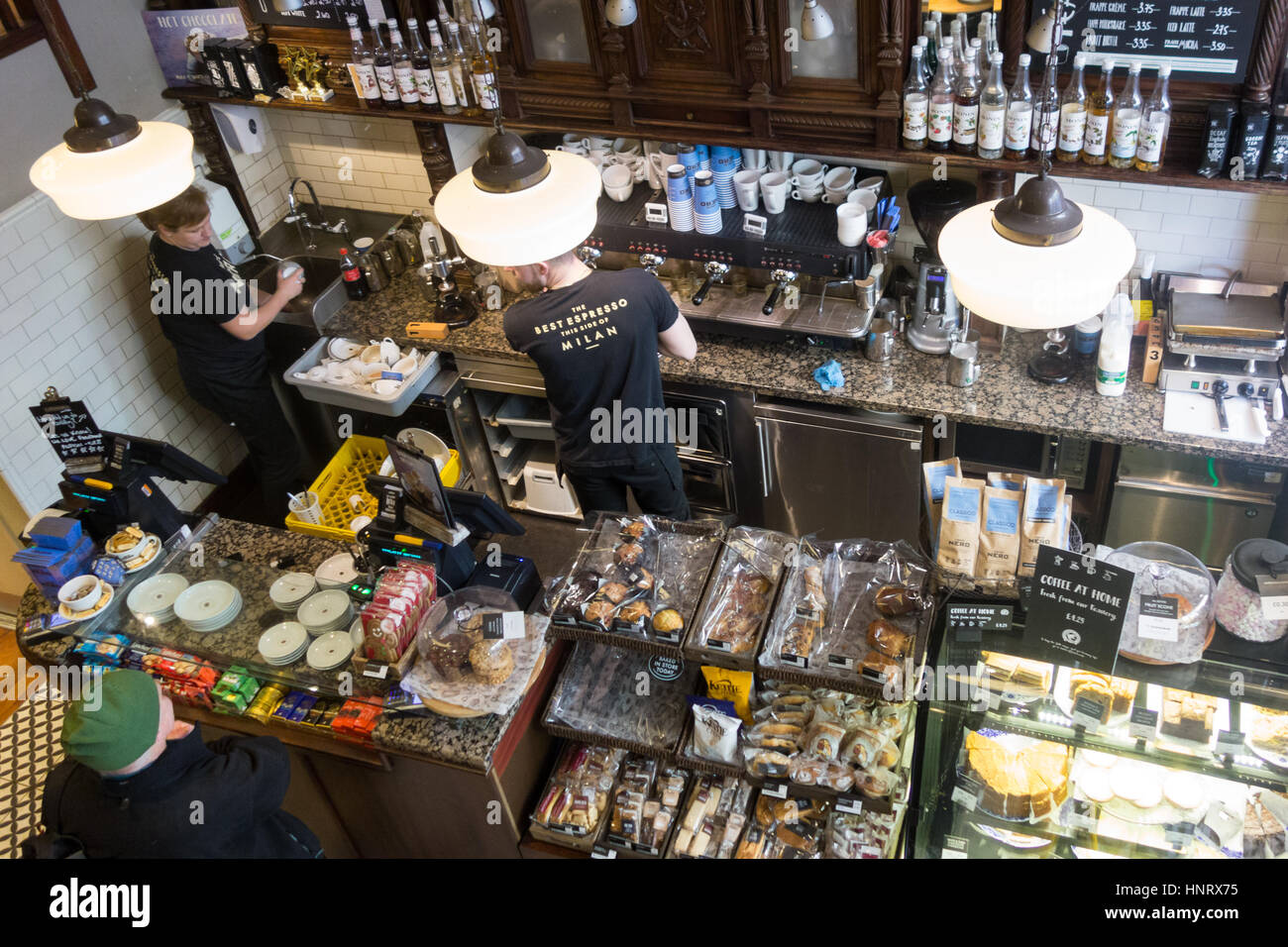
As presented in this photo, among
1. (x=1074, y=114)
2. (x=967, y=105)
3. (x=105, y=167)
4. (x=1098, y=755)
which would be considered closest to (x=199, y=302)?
(x=105, y=167)

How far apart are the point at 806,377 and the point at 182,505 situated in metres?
3.48

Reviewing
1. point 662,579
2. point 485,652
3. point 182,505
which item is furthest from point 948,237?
point 182,505

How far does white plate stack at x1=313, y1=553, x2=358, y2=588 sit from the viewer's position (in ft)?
11.5

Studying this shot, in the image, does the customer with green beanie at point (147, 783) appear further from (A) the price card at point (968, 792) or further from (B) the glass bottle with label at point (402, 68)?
(B) the glass bottle with label at point (402, 68)

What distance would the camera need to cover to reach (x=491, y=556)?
11.1 feet

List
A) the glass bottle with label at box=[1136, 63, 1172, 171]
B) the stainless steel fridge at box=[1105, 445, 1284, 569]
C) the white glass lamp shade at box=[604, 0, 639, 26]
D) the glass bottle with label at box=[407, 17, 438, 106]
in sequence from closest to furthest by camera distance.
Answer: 1. the glass bottle with label at box=[1136, 63, 1172, 171]
2. the white glass lamp shade at box=[604, 0, 639, 26]
3. the stainless steel fridge at box=[1105, 445, 1284, 569]
4. the glass bottle with label at box=[407, 17, 438, 106]

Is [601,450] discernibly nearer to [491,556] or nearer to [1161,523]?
[491,556]

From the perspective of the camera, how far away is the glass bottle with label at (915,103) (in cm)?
389

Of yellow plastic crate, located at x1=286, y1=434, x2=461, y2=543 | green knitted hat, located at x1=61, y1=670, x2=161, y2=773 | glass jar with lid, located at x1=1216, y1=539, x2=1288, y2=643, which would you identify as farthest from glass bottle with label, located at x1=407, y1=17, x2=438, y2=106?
glass jar with lid, located at x1=1216, y1=539, x2=1288, y2=643

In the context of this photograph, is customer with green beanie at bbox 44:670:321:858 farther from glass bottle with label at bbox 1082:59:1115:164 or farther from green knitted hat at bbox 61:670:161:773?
glass bottle with label at bbox 1082:59:1115:164

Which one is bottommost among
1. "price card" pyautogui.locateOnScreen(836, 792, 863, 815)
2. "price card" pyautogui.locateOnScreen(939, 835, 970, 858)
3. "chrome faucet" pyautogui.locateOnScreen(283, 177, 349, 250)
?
"price card" pyautogui.locateOnScreen(939, 835, 970, 858)

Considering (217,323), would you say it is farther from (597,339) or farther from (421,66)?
(597,339)

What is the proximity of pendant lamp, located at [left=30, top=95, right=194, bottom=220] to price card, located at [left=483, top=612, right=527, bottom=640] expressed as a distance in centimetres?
165

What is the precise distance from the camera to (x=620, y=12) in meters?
3.97
